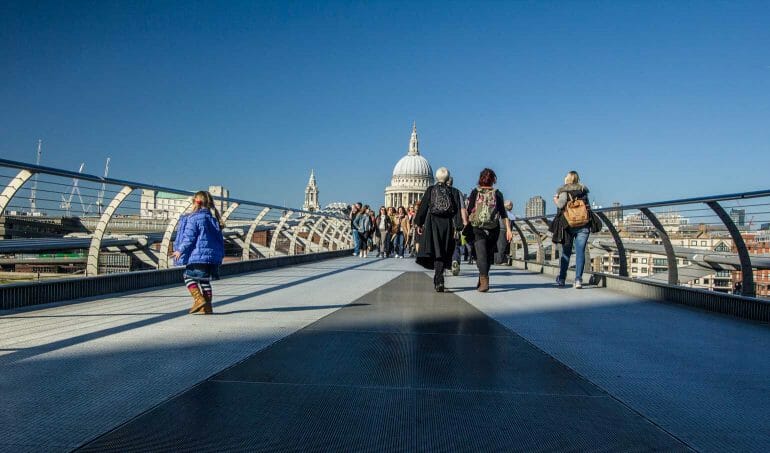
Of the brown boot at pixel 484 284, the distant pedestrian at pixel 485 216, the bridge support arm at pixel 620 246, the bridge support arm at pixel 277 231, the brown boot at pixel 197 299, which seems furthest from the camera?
the bridge support arm at pixel 277 231

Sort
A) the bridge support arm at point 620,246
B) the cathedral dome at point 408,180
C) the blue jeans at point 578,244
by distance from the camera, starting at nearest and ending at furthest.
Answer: the blue jeans at point 578,244
the bridge support arm at point 620,246
the cathedral dome at point 408,180

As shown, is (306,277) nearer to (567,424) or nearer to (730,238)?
(730,238)

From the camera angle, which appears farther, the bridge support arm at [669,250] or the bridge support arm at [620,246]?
the bridge support arm at [620,246]

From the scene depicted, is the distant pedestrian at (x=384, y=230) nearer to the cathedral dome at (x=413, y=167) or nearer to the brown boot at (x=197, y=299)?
the brown boot at (x=197, y=299)

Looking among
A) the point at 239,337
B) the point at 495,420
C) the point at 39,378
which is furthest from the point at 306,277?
the point at 495,420

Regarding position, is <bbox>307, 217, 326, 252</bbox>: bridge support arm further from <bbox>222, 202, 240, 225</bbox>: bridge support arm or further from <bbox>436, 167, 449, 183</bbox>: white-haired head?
<bbox>436, 167, 449, 183</bbox>: white-haired head

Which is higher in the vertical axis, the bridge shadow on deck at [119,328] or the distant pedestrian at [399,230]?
the distant pedestrian at [399,230]

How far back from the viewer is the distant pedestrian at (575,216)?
373 inches

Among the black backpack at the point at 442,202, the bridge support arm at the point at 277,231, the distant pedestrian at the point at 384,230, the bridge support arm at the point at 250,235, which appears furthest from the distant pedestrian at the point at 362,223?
the black backpack at the point at 442,202

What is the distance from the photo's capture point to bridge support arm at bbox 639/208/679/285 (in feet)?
26.3

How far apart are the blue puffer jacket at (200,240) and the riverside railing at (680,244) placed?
196 inches

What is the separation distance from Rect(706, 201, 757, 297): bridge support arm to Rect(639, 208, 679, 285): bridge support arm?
1286 millimetres

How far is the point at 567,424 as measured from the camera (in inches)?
114

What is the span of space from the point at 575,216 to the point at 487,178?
1382 mm
